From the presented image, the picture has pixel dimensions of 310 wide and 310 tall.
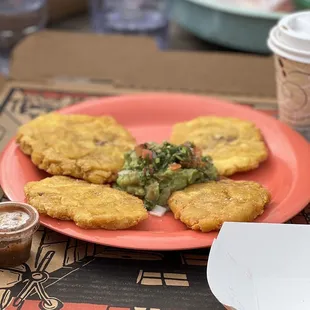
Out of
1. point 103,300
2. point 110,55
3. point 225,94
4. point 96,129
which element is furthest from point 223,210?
point 110,55

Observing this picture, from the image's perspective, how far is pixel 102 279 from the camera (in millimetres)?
1238

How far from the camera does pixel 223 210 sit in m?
1.31

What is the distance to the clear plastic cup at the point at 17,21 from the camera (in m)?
2.86

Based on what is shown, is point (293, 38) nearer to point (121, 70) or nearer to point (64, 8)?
point (121, 70)

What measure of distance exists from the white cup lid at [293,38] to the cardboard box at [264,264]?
579 millimetres

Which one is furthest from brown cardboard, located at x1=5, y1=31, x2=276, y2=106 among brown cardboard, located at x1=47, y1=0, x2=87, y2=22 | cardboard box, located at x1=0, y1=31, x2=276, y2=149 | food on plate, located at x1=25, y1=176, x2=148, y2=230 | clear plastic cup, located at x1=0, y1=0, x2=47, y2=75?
brown cardboard, located at x1=47, y1=0, x2=87, y2=22

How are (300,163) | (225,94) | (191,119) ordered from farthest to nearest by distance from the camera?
(225,94)
(191,119)
(300,163)

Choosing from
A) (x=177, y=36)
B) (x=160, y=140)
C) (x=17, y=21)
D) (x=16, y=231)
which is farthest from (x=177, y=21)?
(x=16, y=231)

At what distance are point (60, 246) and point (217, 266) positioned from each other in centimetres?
37

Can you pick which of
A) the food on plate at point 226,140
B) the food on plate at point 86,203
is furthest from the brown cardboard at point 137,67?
the food on plate at point 86,203

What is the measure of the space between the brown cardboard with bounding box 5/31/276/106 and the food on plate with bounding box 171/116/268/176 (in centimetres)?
40

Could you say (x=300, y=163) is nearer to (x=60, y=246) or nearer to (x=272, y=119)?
(x=272, y=119)

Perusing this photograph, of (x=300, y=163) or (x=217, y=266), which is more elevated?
(x=217, y=266)

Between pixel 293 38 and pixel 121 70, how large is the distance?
0.71 m
